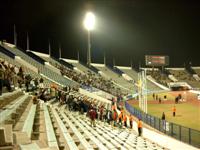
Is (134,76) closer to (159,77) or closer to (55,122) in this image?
(159,77)

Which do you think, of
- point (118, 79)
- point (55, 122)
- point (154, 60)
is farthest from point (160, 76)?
point (55, 122)

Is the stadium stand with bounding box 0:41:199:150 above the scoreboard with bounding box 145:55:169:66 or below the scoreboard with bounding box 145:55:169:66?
below

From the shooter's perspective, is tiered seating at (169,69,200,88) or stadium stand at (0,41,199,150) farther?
tiered seating at (169,69,200,88)

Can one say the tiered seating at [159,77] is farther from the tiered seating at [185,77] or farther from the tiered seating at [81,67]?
the tiered seating at [81,67]

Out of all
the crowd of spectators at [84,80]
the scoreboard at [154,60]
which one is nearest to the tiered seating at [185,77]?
the scoreboard at [154,60]

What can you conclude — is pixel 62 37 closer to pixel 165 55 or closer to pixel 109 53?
pixel 109 53

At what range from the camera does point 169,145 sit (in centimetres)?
1597

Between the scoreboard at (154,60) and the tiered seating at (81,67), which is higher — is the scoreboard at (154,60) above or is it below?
above

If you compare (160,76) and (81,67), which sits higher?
(81,67)

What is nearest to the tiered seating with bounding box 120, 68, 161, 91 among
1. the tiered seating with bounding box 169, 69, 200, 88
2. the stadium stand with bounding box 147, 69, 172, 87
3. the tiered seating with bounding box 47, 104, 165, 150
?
the stadium stand with bounding box 147, 69, 172, 87

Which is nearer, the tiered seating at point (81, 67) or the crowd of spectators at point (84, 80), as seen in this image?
the crowd of spectators at point (84, 80)

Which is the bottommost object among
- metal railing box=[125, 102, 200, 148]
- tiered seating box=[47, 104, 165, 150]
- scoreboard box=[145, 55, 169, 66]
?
metal railing box=[125, 102, 200, 148]

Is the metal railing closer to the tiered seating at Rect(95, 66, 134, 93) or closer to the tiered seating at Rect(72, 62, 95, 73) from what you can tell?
the tiered seating at Rect(72, 62, 95, 73)

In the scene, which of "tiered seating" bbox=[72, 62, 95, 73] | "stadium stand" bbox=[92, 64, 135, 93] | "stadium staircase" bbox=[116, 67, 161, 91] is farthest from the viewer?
"stadium staircase" bbox=[116, 67, 161, 91]
